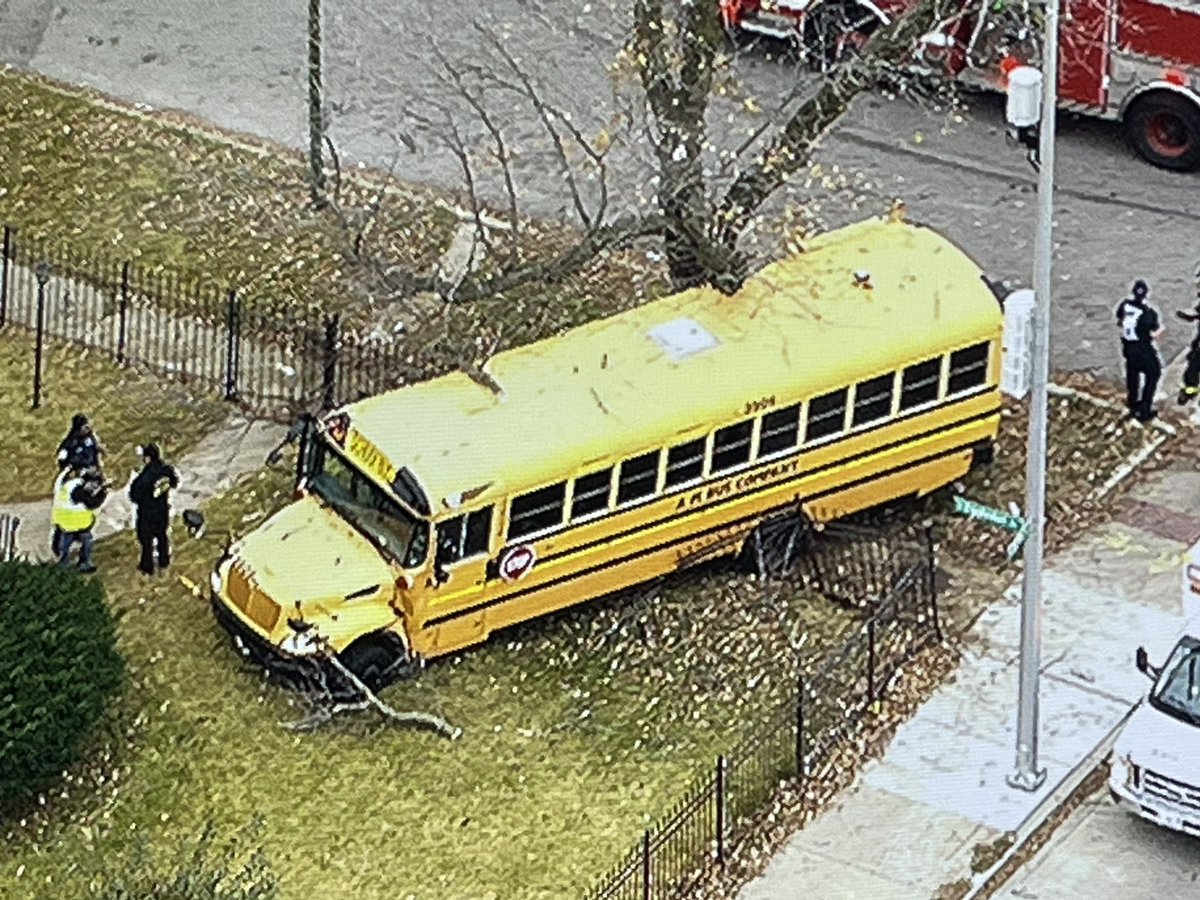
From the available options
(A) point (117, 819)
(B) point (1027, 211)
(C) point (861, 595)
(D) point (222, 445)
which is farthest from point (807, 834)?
(B) point (1027, 211)

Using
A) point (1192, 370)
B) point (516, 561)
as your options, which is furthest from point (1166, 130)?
point (516, 561)

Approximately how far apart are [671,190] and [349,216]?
580cm

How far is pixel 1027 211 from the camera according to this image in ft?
105

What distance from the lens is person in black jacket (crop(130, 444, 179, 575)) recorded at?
1031 inches

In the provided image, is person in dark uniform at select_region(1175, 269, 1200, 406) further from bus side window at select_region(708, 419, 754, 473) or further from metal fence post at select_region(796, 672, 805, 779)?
metal fence post at select_region(796, 672, 805, 779)

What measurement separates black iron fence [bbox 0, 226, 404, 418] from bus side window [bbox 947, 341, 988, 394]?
5.12 metres

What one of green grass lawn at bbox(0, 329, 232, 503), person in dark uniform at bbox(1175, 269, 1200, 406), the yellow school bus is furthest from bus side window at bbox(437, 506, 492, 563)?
person in dark uniform at bbox(1175, 269, 1200, 406)

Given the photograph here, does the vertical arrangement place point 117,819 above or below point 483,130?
below

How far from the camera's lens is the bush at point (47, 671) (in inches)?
912

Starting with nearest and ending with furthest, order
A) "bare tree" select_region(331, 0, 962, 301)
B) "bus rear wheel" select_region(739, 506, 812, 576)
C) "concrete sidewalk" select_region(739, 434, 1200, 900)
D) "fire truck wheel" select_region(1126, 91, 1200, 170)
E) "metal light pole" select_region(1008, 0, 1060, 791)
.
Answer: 1. "metal light pole" select_region(1008, 0, 1060, 791)
2. "concrete sidewalk" select_region(739, 434, 1200, 900)
3. "bus rear wheel" select_region(739, 506, 812, 576)
4. "bare tree" select_region(331, 0, 962, 301)
5. "fire truck wheel" select_region(1126, 91, 1200, 170)

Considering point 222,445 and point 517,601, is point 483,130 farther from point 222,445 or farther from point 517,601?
point 517,601

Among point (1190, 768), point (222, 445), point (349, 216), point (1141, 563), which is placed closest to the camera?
point (1190, 768)

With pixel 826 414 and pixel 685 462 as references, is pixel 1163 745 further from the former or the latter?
pixel 685 462

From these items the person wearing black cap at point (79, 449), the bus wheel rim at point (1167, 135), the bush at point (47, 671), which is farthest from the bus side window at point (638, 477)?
the bus wheel rim at point (1167, 135)
